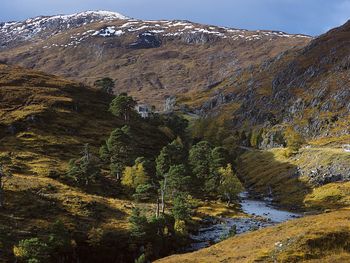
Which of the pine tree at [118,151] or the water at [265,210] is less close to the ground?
the pine tree at [118,151]

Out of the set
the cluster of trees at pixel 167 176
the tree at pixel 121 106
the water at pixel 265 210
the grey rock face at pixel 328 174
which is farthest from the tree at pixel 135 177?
the tree at pixel 121 106

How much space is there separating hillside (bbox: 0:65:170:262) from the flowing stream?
15.7 m

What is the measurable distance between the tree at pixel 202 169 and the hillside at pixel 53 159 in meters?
24.0

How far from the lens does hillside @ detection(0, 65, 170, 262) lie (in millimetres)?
78625

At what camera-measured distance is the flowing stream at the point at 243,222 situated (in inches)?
3376

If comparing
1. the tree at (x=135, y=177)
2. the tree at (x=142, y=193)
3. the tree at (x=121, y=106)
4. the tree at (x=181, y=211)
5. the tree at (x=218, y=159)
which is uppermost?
→ the tree at (x=121, y=106)

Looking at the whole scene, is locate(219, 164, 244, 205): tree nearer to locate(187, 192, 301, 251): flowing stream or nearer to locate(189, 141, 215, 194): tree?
locate(189, 141, 215, 194): tree

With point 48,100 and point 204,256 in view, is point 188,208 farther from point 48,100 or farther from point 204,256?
point 48,100

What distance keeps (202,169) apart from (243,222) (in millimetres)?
29252

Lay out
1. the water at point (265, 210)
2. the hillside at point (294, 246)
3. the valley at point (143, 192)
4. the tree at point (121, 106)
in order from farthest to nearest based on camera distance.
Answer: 1. the tree at point (121, 106)
2. the water at point (265, 210)
3. the valley at point (143, 192)
4. the hillside at point (294, 246)

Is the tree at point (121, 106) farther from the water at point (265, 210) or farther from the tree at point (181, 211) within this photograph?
the tree at point (181, 211)

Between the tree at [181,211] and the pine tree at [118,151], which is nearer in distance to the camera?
the tree at [181,211]

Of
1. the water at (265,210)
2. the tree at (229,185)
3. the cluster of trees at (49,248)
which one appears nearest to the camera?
the cluster of trees at (49,248)

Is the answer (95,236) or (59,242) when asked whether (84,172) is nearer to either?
(95,236)
